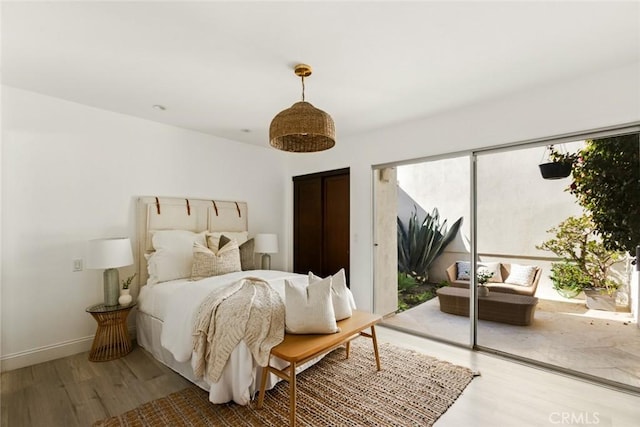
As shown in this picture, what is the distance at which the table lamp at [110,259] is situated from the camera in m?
2.64

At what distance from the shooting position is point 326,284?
2170mm

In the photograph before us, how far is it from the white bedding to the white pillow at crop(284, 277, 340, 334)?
0.35 meters

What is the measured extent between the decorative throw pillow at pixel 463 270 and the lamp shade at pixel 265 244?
2309mm

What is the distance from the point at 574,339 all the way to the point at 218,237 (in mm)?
3624

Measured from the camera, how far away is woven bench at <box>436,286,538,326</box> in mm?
2809

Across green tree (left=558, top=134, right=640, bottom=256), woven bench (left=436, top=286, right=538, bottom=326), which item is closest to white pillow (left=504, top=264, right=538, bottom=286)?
woven bench (left=436, top=286, right=538, bottom=326)

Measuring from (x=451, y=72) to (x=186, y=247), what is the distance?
3056 mm

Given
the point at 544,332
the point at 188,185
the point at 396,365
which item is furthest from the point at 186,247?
the point at 544,332

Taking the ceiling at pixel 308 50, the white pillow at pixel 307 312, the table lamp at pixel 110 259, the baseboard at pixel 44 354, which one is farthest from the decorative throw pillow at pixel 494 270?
the baseboard at pixel 44 354

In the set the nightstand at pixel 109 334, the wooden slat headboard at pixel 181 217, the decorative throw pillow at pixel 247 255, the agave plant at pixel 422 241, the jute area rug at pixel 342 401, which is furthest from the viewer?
the decorative throw pillow at pixel 247 255

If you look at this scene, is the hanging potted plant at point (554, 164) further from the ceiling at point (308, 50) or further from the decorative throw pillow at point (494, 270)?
the decorative throw pillow at point (494, 270)

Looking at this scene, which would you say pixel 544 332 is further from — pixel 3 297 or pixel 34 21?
pixel 3 297

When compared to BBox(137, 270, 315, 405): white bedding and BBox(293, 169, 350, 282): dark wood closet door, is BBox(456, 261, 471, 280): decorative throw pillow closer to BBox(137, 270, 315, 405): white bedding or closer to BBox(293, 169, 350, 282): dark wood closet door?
BBox(293, 169, 350, 282): dark wood closet door

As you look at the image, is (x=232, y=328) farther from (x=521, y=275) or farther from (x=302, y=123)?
(x=521, y=275)
